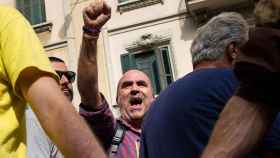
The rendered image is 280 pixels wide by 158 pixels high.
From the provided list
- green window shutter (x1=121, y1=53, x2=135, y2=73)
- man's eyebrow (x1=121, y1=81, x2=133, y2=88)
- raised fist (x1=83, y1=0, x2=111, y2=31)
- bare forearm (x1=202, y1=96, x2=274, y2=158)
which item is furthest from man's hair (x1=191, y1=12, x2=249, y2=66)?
green window shutter (x1=121, y1=53, x2=135, y2=73)

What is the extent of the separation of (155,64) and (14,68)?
9.71 m

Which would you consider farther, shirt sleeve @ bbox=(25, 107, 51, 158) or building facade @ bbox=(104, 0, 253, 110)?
building facade @ bbox=(104, 0, 253, 110)

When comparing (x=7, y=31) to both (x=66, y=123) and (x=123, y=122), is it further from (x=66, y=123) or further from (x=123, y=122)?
(x=123, y=122)

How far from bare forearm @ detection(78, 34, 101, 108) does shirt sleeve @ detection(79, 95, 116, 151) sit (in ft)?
0.11

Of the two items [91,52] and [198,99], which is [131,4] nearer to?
[91,52]

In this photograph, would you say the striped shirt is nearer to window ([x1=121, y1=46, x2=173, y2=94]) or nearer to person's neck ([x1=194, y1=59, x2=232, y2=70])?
person's neck ([x1=194, y1=59, x2=232, y2=70])

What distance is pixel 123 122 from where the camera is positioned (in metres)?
3.33

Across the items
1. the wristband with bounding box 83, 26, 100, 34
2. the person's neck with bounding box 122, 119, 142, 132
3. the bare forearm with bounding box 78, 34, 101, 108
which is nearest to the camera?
the wristband with bounding box 83, 26, 100, 34

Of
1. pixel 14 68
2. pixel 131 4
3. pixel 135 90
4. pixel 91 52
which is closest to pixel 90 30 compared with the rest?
pixel 91 52

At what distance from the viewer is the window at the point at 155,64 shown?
35.5 ft

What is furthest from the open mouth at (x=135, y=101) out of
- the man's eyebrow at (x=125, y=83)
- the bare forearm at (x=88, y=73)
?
the bare forearm at (x=88, y=73)

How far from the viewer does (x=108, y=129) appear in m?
2.84

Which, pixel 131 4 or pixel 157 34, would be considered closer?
pixel 157 34

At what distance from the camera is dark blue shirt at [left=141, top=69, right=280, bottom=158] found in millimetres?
1956
